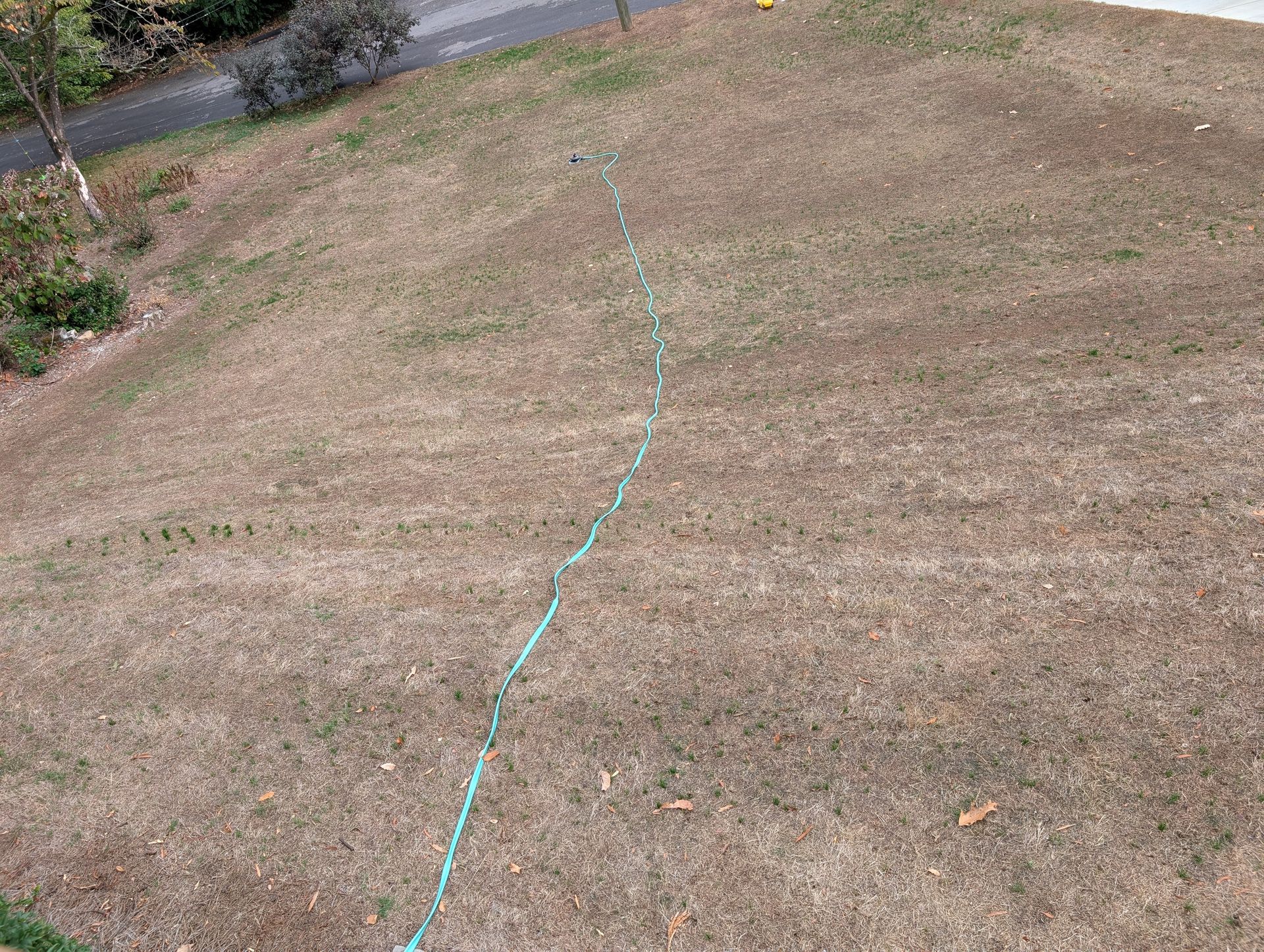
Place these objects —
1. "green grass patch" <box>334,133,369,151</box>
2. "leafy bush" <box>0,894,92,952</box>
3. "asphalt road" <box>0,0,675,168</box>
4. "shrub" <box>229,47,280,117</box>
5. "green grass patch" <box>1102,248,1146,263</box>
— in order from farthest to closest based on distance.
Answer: "asphalt road" <box>0,0,675,168</box>, "shrub" <box>229,47,280,117</box>, "green grass patch" <box>334,133,369,151</box>, "green grass patch" <box>1102,248,1146,263</box>, "leafy bush" <box>0,894,92,952</box>

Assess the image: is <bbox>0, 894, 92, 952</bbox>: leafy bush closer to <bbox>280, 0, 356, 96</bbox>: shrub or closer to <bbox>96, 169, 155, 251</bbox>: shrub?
<bbox>96, 169, 155, 251</bbox>: shrub

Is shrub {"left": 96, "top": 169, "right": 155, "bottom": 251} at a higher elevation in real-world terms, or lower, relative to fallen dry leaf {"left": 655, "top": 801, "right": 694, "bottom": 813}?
higher

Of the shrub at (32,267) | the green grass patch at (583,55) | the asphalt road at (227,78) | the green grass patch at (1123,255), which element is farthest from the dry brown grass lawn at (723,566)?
the asphalt road at (227,78)

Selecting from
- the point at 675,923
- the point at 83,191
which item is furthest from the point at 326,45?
the point at 675,923

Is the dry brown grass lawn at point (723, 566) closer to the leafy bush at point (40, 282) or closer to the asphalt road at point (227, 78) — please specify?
the leafy bush at point (40, 282)

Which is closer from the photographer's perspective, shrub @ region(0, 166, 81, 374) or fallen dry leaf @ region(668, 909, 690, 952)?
fallen dry leaf @ region(668, 909, 690, 952)

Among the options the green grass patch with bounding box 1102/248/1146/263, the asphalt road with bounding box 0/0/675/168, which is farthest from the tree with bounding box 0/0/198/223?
the green grass patch with bounding box 1102/248/1146/263

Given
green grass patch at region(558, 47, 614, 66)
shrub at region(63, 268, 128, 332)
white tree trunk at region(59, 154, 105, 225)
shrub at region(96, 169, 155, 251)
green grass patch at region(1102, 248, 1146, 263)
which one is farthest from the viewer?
green grass patch at region(558, 47, 614, 66)

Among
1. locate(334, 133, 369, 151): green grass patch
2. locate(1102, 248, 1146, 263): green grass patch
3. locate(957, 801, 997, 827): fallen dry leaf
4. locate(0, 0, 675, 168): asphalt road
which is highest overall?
locate(0, 0, 675, 168): asphalt road

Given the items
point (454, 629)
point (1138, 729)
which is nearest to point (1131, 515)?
point (1138, 729)
